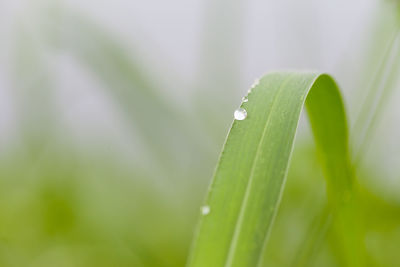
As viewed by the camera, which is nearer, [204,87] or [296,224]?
[296,224]

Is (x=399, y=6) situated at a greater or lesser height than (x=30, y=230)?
greater

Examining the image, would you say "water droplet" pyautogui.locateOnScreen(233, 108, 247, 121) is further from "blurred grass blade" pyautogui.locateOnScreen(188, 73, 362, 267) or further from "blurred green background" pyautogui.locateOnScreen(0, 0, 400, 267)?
"blurred green background" pyautogui.locateOnScreen(0, 0, 400, 267)

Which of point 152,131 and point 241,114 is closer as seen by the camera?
point 241,114

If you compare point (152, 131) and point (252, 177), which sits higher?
point (252, 177)

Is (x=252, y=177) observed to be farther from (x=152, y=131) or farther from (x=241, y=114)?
(x=152, y=131)

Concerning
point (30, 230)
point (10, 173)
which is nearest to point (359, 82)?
point (30, 230)

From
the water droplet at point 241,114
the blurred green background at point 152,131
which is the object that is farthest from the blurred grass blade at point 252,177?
the blurred green background at point 152,131

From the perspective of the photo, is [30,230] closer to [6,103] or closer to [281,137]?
[6,103]

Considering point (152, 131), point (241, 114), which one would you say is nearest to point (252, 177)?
point (241, 114)
